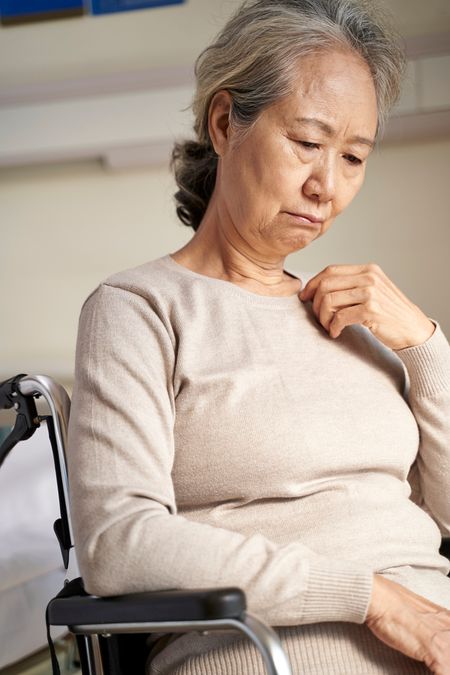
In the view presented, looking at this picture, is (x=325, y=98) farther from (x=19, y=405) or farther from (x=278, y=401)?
(x=19, y=405)

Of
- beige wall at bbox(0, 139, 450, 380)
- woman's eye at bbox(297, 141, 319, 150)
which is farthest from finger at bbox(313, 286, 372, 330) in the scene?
beige wall at bbox(0, 139, 450, 380)

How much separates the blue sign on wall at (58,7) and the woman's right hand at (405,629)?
227cm

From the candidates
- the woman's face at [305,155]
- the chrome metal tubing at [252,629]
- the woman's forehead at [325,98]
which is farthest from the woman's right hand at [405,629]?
the woman's forehead at [325,98]

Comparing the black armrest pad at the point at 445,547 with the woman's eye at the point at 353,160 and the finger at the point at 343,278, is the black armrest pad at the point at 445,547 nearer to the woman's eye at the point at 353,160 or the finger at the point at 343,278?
the finger at the point at 343,278

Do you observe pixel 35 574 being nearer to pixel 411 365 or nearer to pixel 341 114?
pixel 411 365

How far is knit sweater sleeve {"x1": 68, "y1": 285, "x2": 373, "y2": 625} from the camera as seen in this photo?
101 cm

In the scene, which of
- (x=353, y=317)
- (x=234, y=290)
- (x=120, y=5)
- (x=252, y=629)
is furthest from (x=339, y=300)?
(x=120, y=5)

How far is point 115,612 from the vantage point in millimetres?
981

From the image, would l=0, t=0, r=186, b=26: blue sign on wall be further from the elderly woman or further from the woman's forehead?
the woman's forehead

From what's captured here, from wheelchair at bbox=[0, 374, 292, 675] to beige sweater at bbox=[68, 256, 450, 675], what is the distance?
0.04 metres

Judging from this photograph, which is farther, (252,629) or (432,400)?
(432,400)

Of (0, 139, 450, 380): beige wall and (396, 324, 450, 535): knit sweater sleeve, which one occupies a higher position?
(396, 324, 450, 535): knit sweater sleeve

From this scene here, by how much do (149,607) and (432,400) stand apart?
0.61 m

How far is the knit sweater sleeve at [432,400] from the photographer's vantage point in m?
1.38
